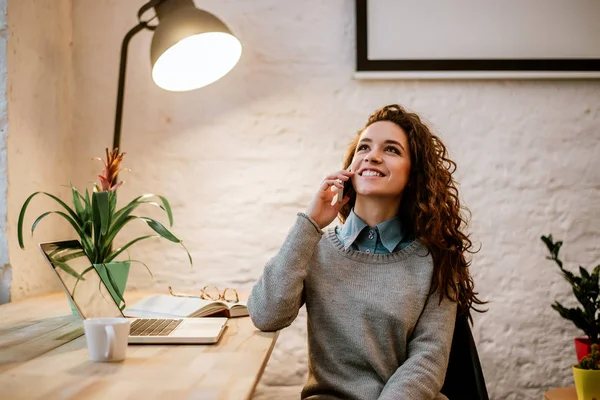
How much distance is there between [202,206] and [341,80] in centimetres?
73

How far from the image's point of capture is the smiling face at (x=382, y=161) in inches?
62.3

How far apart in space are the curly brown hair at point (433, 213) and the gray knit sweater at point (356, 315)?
0.15 feet

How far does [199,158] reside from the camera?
244 cm

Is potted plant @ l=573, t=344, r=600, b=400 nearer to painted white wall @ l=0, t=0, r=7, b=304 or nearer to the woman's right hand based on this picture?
the woman's right hand

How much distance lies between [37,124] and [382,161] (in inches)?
51.5

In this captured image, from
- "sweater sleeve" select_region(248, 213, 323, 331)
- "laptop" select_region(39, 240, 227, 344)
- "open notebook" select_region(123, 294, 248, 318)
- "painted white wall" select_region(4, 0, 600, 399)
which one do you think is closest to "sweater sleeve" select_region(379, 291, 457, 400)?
"sweater sleeve" select_region(248, 213, 323, 331)

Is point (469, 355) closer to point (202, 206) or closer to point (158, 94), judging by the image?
point (202, 206)

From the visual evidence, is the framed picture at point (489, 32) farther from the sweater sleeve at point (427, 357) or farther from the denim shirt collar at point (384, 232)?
the sweater sleeve at point (427, 357)

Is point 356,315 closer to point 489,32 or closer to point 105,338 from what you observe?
point 105,338

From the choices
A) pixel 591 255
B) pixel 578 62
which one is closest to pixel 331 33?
pixel 578 62

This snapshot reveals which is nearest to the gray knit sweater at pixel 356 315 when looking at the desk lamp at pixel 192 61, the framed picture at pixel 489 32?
the desk lamp at pixel 192 61

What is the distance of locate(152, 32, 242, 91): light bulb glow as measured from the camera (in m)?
2.10

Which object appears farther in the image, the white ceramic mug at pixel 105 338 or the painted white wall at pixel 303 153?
the painted white wall at pixel 303 153

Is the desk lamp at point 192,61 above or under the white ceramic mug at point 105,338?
above
